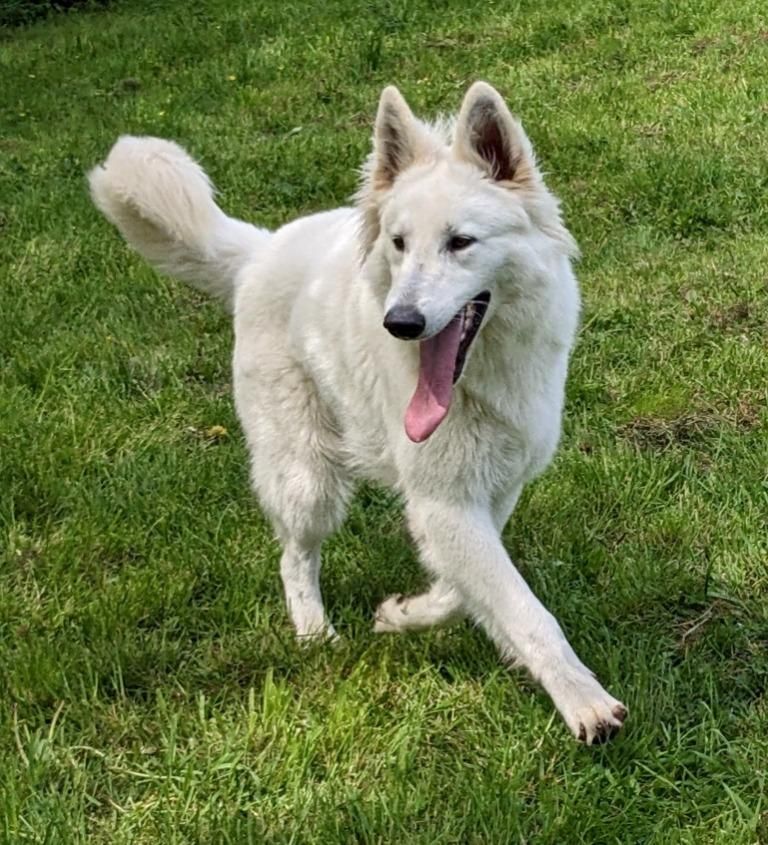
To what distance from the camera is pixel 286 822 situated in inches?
101

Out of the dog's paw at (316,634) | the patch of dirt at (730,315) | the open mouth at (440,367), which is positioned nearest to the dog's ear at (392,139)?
the open mouth at (440,367)

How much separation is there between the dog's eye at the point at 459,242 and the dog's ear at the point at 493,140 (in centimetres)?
24

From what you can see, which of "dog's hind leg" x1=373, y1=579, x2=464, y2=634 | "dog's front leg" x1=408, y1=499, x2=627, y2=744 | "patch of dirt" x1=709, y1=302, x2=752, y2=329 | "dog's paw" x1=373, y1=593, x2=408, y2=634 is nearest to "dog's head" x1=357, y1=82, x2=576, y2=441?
"dog's front leg" x1=408, y1=499, x2=627, y2=744

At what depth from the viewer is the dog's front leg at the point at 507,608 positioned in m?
2.65

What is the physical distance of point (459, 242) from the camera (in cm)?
285

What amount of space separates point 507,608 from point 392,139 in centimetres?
130

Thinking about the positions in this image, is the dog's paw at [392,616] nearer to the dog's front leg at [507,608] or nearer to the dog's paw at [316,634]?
the dog's paw at [316,634]

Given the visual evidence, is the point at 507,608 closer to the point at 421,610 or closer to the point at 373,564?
the point at 421,610

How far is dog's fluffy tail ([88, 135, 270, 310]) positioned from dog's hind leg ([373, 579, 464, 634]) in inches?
48.9

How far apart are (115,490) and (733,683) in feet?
7.32

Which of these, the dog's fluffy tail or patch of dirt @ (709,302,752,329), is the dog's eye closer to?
the dog's fluffy tail

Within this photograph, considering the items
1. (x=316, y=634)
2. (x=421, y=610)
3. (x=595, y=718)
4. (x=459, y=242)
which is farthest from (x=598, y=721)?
(x=459, y=242)

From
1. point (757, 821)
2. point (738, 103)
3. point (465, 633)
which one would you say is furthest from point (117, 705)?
point (738, 103)

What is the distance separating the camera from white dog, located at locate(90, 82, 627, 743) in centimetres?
281
